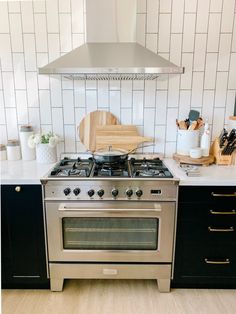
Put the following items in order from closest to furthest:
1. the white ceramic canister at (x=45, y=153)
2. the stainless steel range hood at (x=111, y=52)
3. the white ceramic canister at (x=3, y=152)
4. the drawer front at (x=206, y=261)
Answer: the stainless steel range hood at (x=111, y=52)
the drawer front at (x=206, y=261)
the white ceramic canister at (x=45, y=153)
the white ceramic canister at (x=3, y=152)

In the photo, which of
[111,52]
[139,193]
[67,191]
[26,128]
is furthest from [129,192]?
[26,128]

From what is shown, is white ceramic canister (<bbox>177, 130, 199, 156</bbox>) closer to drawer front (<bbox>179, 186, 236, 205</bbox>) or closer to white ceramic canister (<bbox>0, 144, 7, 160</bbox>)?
drawer front (<bbox>179, 186, 236, 205</bbox>)

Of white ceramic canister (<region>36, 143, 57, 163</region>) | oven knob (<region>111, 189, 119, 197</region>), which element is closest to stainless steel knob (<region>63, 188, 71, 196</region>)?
oven knob (<region>111, 189, 119, 197</region>)

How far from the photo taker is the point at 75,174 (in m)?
1.87

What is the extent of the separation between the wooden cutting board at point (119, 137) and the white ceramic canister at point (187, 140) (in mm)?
256

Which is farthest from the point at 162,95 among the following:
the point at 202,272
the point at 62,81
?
the point at 202,272

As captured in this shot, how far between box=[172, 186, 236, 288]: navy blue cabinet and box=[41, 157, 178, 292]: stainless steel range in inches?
3.5

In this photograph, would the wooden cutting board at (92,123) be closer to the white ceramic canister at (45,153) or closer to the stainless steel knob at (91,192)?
the white ceramic canister at (45,153)

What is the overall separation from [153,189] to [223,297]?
101 cm

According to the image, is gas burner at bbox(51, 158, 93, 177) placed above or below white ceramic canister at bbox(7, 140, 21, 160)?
below

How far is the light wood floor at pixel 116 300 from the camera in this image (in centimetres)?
184

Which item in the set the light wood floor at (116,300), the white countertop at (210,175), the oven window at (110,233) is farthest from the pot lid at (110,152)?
the light wood floor at (116,300)

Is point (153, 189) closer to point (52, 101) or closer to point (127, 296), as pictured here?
point (127, 296)

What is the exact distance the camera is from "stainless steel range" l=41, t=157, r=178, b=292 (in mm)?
1794
